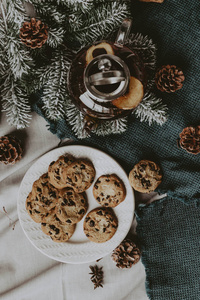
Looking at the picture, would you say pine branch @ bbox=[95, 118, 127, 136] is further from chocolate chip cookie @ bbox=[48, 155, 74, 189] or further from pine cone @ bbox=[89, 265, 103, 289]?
pine cone @ bbox=[89, 265, 103, 289]

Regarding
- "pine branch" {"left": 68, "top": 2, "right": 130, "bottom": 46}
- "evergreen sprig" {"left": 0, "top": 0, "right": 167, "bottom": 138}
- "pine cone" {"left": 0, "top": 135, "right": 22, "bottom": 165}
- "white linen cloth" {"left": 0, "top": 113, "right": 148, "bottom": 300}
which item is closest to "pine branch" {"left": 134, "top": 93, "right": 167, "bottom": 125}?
"evergreen sprig" {"left": 0, "top": 0, "right": 167, "bottom": 138}

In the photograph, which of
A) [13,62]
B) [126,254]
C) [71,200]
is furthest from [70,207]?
[13,62]

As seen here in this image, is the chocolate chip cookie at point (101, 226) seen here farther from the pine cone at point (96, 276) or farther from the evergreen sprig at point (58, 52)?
the evergreen sprig at point (58, 52)

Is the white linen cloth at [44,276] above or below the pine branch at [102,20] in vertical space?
below

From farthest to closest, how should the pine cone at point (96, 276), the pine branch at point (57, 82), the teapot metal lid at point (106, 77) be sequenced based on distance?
the pine cone at point (96, 276), the pine branch at point (57, 82), the teapot metal lid at point (106, 77)

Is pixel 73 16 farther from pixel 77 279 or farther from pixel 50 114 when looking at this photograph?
pixel 77 279

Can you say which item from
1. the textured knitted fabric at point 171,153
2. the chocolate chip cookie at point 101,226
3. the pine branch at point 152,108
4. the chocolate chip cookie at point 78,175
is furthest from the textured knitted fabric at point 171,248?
the pine branch at point 152,108
